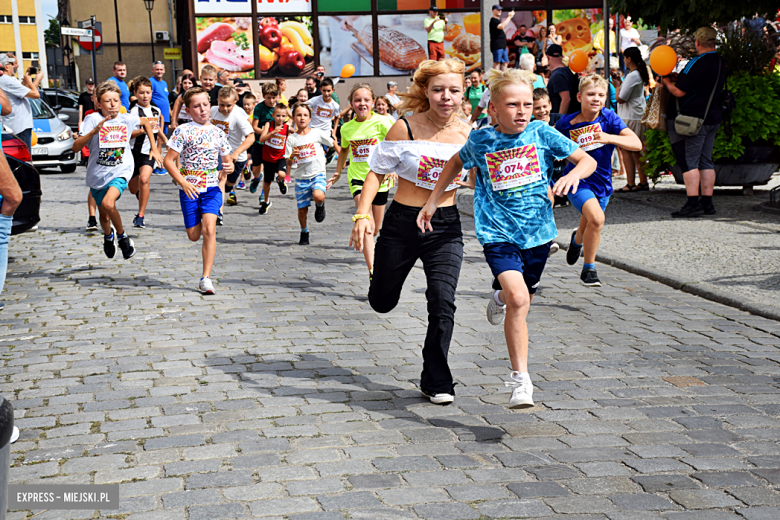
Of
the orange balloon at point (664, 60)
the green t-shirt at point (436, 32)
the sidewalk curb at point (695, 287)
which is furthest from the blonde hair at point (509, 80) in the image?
the green t-shirt at point (436, 32)

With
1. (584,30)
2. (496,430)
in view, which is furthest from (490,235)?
(584,30)

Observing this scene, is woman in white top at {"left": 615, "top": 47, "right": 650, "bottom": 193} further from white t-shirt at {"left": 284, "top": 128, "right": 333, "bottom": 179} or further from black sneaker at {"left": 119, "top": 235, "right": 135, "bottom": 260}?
black sneaker at {"left": 119, "top": 235, "right": 135, "bottom": 260}

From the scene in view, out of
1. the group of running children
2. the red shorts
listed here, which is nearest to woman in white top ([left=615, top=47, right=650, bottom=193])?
the group of running children

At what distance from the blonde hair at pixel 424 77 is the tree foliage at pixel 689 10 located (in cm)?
796

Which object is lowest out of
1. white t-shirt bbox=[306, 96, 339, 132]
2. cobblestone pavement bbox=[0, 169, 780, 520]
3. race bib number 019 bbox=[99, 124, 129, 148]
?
cobblestone pavement bbox=[0, 169, 780, 520]

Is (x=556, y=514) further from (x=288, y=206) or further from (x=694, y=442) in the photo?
(x=288, y=206)

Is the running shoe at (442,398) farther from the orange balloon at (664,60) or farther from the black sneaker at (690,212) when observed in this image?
the orange balloon at (664,60)

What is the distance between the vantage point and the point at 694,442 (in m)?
4.46

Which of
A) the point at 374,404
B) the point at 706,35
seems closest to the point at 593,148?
the point at 374,404

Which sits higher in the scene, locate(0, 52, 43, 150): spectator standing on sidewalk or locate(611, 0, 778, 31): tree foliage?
locate(611, 0, 778, 31): tree foliage

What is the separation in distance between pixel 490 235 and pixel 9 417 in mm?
3389

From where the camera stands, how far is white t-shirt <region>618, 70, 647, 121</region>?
14.9m

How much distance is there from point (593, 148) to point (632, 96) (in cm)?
738

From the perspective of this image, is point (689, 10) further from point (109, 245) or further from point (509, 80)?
point (509, 80)
